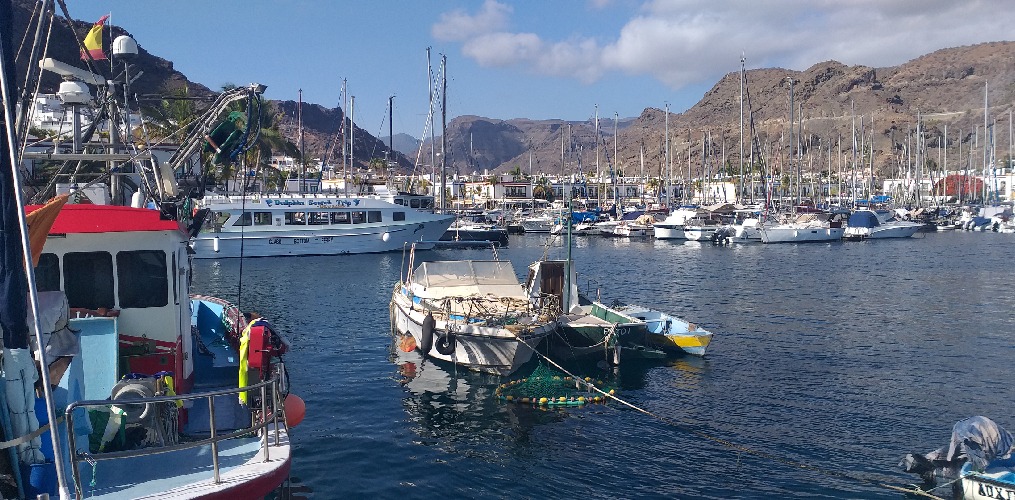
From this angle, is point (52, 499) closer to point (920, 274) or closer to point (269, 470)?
point (269, 470)

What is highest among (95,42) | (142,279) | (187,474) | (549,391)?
(95,42)

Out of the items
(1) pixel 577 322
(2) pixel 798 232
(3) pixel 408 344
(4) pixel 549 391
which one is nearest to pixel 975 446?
(4) pixel 549 391

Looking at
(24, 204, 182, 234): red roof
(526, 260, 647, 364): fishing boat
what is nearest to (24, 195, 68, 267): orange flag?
(24, 204, 182, 234): red roof

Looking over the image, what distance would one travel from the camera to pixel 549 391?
20.3 meters

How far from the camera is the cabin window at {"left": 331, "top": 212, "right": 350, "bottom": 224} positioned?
64438 mm

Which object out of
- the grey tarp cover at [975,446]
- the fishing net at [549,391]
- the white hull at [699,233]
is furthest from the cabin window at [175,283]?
the white hull at [699,233]

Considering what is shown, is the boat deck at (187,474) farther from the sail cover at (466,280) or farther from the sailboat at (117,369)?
the sail cover at (466,280)

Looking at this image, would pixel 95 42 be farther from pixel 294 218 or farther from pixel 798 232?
pixel 798 232

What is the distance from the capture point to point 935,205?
11425cm

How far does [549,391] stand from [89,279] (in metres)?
11.8

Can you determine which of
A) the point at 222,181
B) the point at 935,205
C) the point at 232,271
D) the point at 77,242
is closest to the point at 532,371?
the point at 77,242

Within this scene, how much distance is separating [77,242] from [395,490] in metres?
7.10

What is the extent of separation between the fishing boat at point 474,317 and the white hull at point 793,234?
58.6 m

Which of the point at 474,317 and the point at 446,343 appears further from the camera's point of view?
the point at 474,317
